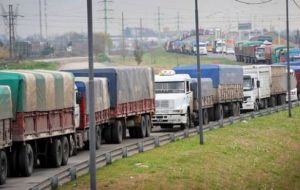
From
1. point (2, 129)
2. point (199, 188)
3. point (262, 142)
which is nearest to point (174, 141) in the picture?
point (262, 142)

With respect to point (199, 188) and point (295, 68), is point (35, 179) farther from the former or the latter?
point (295, 68)

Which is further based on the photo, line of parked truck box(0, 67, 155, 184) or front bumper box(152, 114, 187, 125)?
front bumper box(152, 114, 187, 125)

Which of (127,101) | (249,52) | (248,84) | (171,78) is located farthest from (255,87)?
(249,52)

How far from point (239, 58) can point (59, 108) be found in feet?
379

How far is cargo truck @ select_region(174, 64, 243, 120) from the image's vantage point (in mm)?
59344

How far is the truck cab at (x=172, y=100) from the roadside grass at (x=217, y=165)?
238 cm

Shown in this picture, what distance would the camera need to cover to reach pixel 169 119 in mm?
49656

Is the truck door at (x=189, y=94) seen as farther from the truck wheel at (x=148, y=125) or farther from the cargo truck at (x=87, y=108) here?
the cargo truck at (x=87, y=108)

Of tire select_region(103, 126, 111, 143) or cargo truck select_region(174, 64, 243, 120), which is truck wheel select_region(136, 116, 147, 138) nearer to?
tire select_region(103, 126, 111, 143)

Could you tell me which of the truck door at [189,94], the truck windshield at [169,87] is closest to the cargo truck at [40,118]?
the truck windshield at [169,87]

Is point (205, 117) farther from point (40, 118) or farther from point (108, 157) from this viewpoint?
point (40, 118)

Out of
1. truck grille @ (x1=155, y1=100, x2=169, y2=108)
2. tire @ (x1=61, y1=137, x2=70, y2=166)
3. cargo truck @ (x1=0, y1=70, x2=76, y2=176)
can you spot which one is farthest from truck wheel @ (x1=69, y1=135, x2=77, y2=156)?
truck grille @ (x1=155, y1=100, x2=169, y2=108)

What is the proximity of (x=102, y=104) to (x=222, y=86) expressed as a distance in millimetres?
22126

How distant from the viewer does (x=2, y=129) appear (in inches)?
1043
